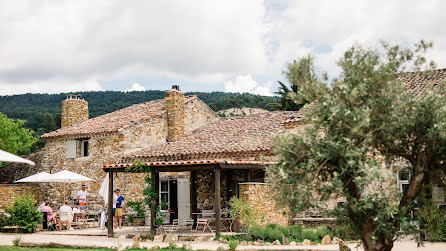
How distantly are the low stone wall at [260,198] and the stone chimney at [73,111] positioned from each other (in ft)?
46.9

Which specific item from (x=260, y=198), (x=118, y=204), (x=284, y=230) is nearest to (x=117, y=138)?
(x=118, y=204)

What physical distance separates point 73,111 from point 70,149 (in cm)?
351

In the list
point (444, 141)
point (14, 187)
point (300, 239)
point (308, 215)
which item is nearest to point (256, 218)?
point (300, 239)

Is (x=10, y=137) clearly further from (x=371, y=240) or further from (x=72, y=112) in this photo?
(x=371, y=240)

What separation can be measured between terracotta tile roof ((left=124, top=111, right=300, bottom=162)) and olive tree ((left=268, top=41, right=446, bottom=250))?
9848 millimetres

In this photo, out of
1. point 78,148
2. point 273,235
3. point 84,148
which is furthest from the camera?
point 84,148

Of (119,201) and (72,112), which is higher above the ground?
(72,112)

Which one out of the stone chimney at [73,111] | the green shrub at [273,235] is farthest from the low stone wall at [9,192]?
the green shrub at [273,235]

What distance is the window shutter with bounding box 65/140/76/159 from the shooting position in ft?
78.8

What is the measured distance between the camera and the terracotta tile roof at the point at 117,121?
908 inches

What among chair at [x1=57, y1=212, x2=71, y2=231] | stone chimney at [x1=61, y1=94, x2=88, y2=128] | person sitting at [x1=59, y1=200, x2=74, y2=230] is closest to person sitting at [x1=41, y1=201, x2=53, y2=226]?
chair at [x1=57, y1=212, x2=71, y2=231]

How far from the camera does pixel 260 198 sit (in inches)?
632

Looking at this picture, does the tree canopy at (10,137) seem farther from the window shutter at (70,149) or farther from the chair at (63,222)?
the chair at (63,222)

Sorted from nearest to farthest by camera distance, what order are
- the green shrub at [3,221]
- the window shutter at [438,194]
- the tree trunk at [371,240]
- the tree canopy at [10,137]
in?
the tree trunk at [371,240]
the window shutter at [438,194]
the green shrub at [3,221]
the tree canopy at [10,137]
